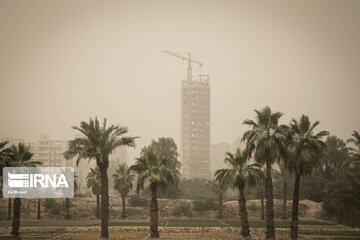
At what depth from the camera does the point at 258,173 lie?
46188mm

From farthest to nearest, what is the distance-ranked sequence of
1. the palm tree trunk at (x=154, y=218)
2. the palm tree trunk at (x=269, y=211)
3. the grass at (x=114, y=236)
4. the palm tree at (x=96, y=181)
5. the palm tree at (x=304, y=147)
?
the palm tree at (x=96, y=181) → the grass at (x=114, y=236) → the palm tree trunk at (x=154, y=218) → the palm tree trunk at (x=269, y=211) → the palm tree at (x=304, y=147)

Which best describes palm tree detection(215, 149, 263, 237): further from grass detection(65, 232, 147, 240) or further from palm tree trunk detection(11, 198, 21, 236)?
palm tree trunk detection(11, 198, 21, 236)

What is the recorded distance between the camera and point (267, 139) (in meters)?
42.8

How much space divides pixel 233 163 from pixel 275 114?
720 centimetres

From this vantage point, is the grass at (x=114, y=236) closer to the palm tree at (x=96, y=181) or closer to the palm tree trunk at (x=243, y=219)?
the palm tree trunk at (x=243, y=219)

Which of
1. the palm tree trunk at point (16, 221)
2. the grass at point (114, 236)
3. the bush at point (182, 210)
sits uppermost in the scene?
the palm tree trunk at point (16, 221)

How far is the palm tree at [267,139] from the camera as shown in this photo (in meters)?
43.0

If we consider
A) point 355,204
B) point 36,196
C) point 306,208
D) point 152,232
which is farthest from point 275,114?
point 36,196

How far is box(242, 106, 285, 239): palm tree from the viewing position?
4297 centimetres

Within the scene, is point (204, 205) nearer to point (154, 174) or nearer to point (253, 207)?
point (253, 207)

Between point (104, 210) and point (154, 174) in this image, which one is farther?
point (154, 174)

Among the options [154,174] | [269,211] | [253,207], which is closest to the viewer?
[269,211]

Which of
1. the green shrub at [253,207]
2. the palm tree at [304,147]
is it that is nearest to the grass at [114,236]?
the palm tree at [304,147]

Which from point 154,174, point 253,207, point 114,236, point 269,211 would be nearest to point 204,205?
point 253,207
